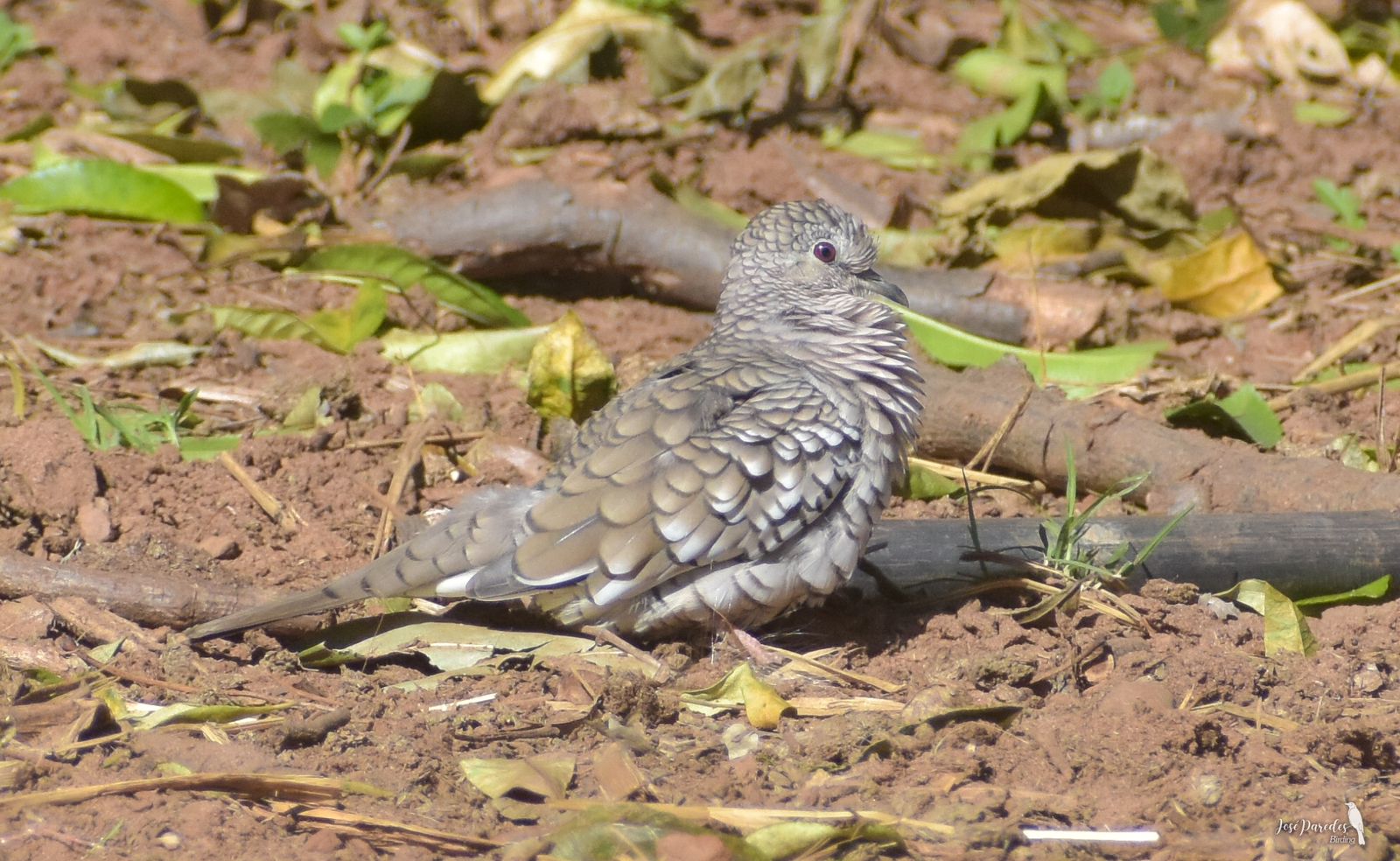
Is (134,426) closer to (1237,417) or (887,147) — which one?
(1237,417)

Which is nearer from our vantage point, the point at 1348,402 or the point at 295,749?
the point at 295,749

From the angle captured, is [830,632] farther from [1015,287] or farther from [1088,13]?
[1088,13]

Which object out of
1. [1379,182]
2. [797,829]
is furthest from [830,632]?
[1379,182]

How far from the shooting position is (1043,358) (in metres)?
5.72

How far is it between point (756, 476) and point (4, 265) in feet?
12.8

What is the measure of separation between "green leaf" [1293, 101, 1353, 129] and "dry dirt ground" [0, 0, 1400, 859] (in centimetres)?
161

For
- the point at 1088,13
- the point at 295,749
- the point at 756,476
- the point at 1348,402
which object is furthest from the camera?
the point at 1088,13

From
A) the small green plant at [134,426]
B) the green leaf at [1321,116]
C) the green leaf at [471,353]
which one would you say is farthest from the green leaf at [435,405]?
the green leaf at [1321,116]

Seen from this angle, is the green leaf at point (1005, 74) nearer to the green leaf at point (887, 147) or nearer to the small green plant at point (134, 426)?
the green leaf at point (887, 147)

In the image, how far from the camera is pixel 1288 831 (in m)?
3.25

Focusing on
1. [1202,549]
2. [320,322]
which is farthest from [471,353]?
[1202,549]

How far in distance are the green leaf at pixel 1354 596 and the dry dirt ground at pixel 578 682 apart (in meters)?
0.04

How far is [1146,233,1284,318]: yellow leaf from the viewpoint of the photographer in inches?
254

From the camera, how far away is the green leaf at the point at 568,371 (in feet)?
17.2
